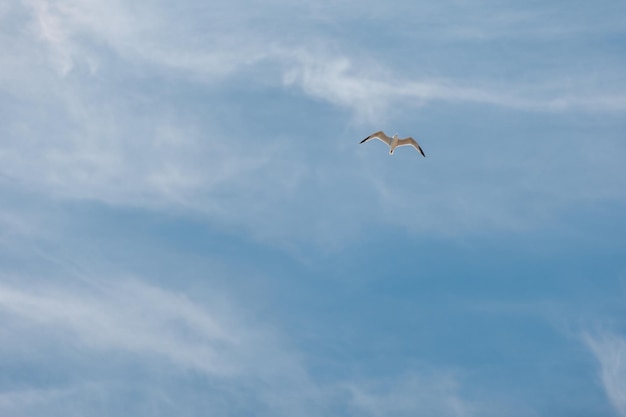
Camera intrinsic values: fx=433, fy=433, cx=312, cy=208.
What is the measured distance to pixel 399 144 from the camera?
62281 mm

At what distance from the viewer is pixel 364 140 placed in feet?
194

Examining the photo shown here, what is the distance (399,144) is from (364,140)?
634 cm
